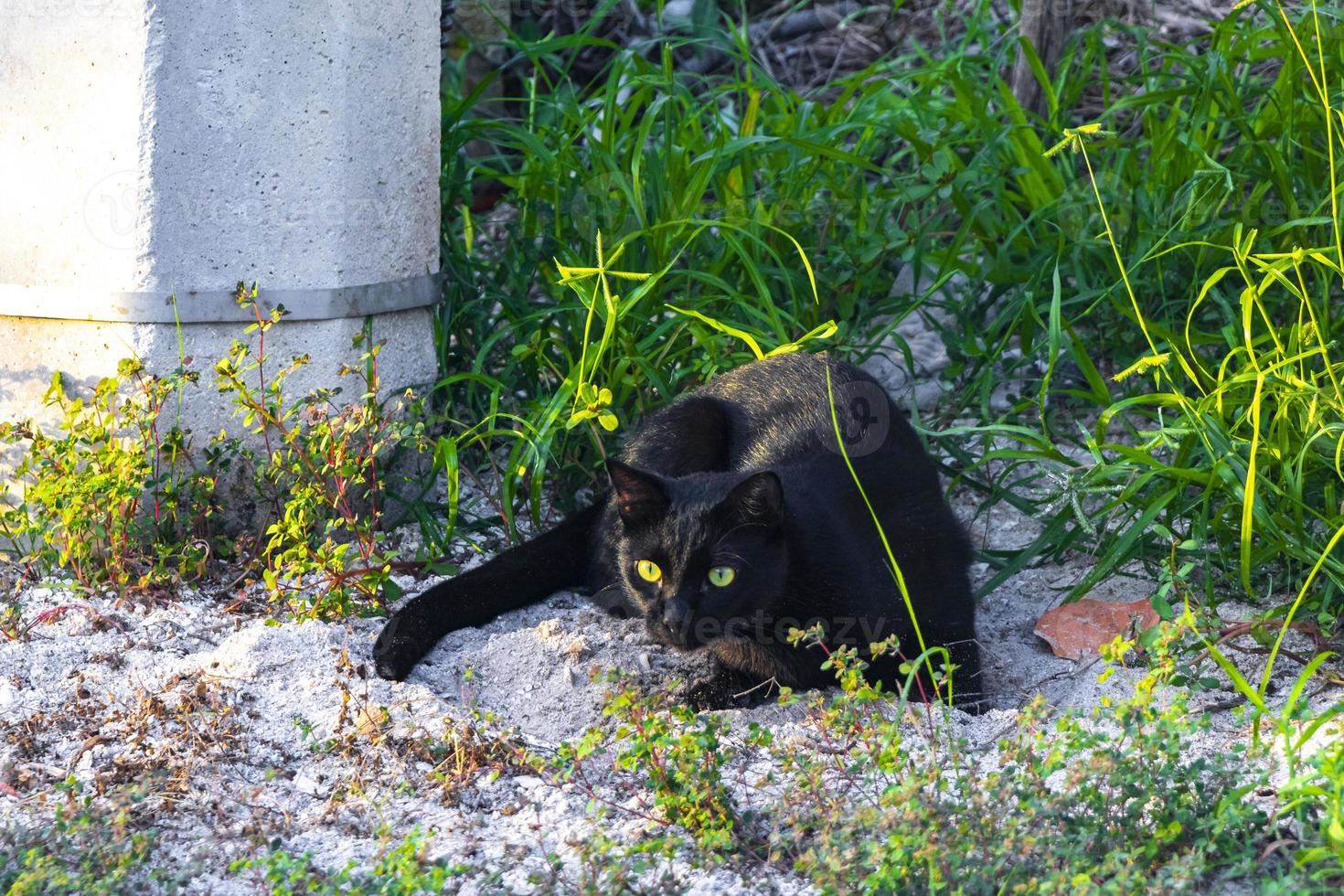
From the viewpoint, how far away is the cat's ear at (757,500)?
257cm

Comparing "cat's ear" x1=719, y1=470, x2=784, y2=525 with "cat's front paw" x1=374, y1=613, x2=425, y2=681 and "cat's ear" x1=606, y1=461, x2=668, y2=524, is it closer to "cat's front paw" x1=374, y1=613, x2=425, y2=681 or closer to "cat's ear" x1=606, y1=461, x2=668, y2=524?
"cat's ear" x1=606, y1=461, x2=668, y2=524

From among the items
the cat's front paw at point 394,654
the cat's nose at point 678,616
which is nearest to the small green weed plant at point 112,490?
the cat's front paw at point 394,654

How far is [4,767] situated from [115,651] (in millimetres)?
514

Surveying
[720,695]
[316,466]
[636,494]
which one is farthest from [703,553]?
[316,466]

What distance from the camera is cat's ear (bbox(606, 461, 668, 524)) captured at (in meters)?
2.66

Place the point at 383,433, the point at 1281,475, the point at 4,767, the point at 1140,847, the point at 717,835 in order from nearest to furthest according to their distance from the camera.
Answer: the point at 1140,847
the point at 717,835
the point at 4,767
the point at 1281,475
the point at 383,433

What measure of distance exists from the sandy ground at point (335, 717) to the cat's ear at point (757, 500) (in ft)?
1.35

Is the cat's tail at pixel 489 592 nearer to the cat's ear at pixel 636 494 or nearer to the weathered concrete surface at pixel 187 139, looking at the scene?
the cat's ear at pixel 636 494

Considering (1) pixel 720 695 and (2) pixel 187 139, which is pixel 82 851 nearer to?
(1) pixel 720 695

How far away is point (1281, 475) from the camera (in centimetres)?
269

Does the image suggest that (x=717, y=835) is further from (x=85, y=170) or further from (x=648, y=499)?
(x=85, y=170)

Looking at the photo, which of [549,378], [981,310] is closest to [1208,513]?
[981,310]

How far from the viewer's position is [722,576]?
2646 mm

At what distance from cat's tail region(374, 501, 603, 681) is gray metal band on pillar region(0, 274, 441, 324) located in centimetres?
77
